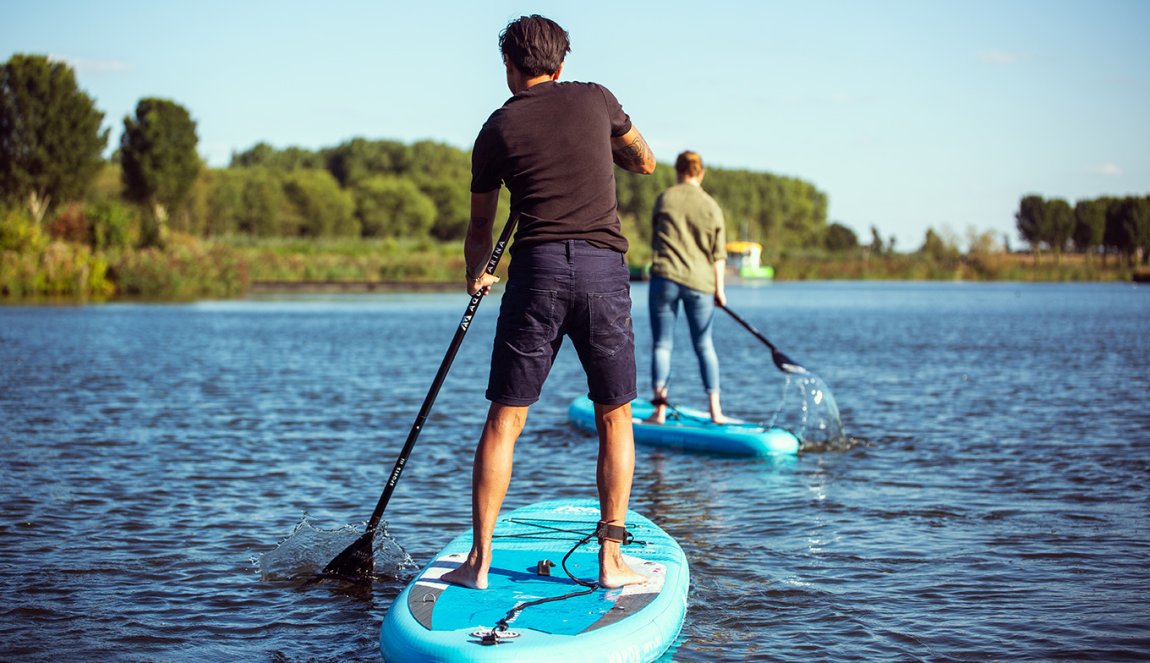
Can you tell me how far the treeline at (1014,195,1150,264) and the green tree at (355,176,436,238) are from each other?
198ft

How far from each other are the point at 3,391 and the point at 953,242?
10843 cm

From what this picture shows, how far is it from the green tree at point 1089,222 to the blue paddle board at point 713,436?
116m

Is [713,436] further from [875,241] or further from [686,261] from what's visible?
[875,241]

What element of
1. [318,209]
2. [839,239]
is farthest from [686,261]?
[839,239]

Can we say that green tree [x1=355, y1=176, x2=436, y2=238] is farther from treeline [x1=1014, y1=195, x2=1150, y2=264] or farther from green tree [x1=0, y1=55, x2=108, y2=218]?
treeline [x1=1014, y1=195, x2=1150, y2=264]

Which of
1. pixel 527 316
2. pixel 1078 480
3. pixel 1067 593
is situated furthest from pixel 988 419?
pixel 527 316

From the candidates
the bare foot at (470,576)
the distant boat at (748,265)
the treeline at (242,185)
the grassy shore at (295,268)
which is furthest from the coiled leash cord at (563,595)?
the distant boat at (748,265)

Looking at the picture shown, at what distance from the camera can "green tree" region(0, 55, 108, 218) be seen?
2094 inches

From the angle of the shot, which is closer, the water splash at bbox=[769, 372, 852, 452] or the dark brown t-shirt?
the dark brown t-shirt

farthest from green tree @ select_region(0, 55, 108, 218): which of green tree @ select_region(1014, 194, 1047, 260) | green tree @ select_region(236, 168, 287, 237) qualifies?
green tree @ select_region(1014, 194, 1047, 260)

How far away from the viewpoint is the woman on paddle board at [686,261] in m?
8.97

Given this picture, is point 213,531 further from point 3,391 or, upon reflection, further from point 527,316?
point 3,391

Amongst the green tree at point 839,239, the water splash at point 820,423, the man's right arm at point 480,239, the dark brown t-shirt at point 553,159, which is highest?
the green tree at point 839,239

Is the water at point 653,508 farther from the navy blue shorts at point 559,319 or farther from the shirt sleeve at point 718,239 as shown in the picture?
the shirt sleeve at point 718,239
